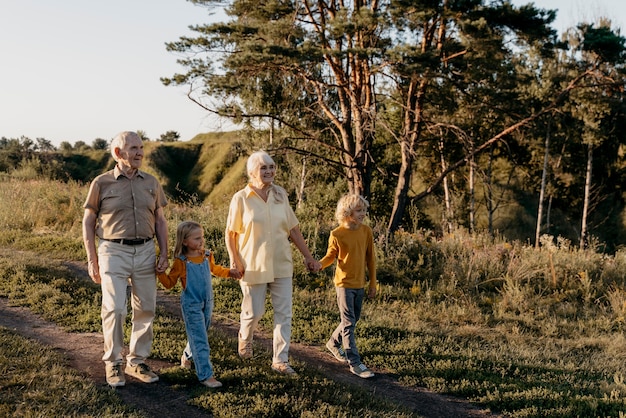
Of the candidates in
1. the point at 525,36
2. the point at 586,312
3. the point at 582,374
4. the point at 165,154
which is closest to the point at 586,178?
the point at 525,36

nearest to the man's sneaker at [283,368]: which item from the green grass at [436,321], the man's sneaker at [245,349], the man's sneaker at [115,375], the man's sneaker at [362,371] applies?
the green grass at [436,321]

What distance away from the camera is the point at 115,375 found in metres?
4.47

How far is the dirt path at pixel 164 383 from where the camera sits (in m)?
4.29

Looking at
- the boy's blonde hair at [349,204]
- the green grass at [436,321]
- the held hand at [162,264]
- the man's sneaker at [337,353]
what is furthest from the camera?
the man's sneaker at [337,353]

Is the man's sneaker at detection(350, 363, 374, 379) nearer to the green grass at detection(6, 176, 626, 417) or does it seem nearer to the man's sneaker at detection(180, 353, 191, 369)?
the green grass at detection(6, 176, 626, 417)

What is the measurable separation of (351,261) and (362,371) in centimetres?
108

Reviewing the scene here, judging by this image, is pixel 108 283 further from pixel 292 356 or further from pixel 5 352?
pixel 292 356

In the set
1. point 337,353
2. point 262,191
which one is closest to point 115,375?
point 262,191

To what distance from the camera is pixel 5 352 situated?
4953mm

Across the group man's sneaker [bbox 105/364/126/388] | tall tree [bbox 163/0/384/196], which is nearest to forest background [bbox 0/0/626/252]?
tall tree [bbox 163/0/384/196]

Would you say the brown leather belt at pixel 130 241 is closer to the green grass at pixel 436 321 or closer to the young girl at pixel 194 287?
the young girl at pixel 194 287

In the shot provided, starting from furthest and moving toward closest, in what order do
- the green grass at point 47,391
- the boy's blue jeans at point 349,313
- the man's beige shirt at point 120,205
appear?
the boy's blue jeans at point 349,313 → the man's beige shirt at point 120,205 → the green grass at point 47,391

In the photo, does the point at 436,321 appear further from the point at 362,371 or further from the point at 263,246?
the point at 263,246

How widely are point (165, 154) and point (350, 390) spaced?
4457 centimetres
